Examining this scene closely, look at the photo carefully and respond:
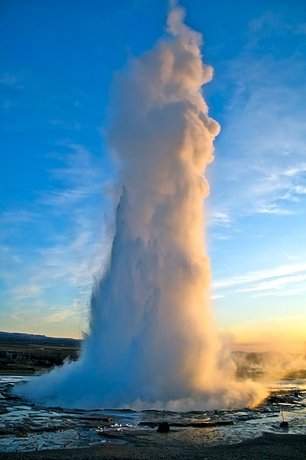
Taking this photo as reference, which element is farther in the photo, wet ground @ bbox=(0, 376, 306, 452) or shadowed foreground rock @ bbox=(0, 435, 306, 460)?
wet ground @ bbox=(0, 376, 306, 452)

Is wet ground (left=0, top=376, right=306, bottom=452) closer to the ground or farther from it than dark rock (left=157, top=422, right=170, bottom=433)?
closer to the ground

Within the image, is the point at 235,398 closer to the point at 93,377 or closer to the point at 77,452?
the point at 93,377

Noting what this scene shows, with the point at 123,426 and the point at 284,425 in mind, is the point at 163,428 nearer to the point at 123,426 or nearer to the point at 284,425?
the point at 123,426

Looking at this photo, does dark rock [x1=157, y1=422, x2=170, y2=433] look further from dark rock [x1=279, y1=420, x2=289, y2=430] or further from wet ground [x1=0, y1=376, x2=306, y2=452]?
dark rock [x1=279, y1=420, x2=289, y2=430]

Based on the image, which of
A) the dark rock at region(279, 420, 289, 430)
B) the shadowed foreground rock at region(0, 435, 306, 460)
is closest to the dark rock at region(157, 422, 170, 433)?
the shadowed foreground rock at region(0, 435, 306, 460)

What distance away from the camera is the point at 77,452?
15.8 m

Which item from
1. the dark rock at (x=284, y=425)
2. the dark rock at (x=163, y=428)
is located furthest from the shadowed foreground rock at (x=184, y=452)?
the dark rock at (x=284, y=425)

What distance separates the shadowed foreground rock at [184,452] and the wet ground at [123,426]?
0.99 m

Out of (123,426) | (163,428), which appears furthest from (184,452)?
(123,426)

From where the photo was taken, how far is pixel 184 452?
16.4 meters

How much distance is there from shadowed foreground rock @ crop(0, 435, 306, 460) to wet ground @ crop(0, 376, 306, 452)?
99 cm

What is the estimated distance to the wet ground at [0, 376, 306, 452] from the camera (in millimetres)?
18203

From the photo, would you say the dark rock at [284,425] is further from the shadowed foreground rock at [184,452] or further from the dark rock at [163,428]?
the dark rock at [163,428]

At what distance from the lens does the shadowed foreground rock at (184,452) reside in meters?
15.1
